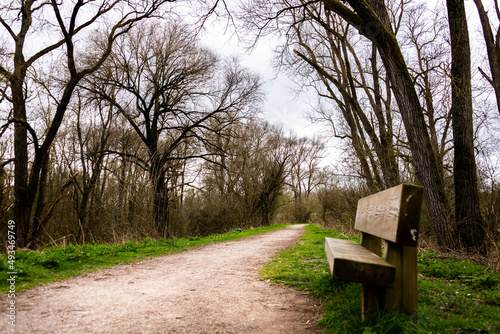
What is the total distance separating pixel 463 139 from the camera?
5500 mm

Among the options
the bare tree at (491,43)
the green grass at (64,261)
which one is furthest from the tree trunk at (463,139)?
the green grass at (64,261)

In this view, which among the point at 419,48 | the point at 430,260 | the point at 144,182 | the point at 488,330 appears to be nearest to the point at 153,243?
the point at 144,182

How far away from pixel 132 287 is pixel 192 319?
1.29 meters

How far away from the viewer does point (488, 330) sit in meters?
1.76

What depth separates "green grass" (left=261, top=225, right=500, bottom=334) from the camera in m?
1.79

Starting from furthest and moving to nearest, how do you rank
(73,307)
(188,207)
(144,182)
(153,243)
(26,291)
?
1. (188,207)
2. (144,182)
3. (153,243)
4. (26,291)
5. (73,307)

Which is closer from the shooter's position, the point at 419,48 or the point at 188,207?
the point at 419,48

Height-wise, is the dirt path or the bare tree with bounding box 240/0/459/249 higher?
the bare tree with bounding box 240/0/459/249

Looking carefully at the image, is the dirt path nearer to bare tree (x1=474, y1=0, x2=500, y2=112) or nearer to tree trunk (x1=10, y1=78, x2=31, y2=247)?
tree trunk (x1=10, y1=78, x2=31, y2=247)

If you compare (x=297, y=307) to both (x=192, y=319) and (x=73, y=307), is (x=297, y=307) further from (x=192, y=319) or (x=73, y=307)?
(x=73, y=307)

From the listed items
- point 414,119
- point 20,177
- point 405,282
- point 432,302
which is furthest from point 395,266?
point 20,177

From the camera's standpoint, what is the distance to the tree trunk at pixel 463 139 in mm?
5020

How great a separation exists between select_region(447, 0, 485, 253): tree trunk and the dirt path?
3.85 metres

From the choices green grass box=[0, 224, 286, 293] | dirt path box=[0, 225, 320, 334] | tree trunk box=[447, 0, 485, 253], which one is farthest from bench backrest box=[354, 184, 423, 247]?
tree trunk box=[447, 0, 485, 253]
